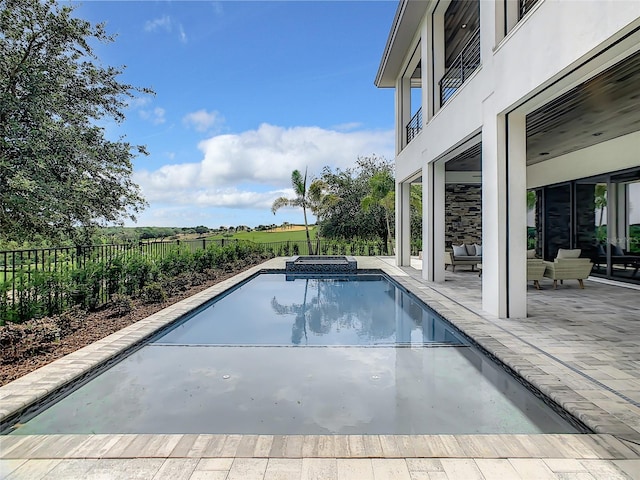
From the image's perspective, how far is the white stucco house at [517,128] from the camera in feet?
14.6

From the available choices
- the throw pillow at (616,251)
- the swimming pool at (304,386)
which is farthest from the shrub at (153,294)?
the throw pillow at (616,251)

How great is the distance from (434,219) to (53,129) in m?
9.28

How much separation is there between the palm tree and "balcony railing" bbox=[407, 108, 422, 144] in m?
7.06

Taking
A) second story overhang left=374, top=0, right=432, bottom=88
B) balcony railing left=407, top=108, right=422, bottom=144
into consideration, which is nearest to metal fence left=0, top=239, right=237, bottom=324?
second story overhang left=374, top=0, right=432, bottom=88

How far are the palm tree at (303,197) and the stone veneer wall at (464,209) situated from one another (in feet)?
21.9

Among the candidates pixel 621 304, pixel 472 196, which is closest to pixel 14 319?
pixel 621 304

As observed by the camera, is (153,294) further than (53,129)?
No

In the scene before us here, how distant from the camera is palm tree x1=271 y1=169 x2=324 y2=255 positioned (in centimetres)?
1945

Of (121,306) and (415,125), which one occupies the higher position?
(415,125)

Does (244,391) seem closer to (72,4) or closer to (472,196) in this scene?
(72,4)

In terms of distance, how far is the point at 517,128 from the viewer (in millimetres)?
5797

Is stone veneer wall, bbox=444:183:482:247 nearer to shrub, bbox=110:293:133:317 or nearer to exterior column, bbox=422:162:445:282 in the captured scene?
exterior column, bbox=422:162:445:282

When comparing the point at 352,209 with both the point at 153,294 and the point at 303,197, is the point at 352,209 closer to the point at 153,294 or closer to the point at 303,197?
the point at 303,197

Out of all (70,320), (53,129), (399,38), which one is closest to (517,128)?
(399,38)
